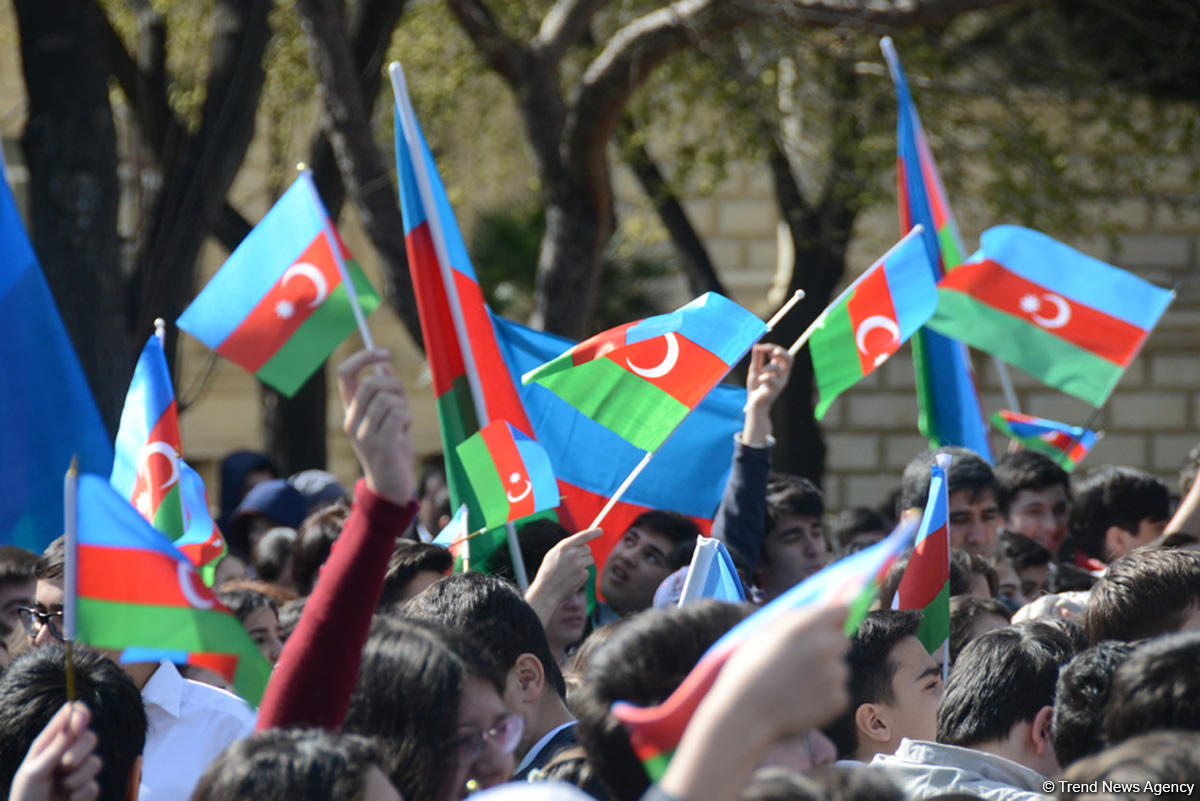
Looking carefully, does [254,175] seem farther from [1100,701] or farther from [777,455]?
[1100,701]

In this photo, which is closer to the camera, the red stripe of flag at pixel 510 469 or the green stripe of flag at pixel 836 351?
the red stripe of flag at pixel 510 469

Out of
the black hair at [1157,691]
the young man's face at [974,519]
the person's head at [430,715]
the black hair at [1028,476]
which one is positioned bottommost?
the black hair at [1028,476]

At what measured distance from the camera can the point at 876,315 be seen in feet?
17.1

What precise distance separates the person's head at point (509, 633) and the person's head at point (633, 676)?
0.88 meters

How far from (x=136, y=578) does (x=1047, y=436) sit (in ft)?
17.8

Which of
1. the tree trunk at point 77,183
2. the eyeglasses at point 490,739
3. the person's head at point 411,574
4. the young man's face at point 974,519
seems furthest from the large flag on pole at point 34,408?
the young man's face at point 974,519

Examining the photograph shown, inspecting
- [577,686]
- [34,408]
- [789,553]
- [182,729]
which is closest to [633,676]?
[577,686]

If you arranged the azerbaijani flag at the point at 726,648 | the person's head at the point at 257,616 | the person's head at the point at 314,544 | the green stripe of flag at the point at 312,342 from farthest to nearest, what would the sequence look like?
the person's head at the point at 314,544, the green stripe of flag at the point at 312,342, the person's head at the point at 257,616, the azerbaijani flag at the point at 726,648

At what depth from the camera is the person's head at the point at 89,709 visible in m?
2.52

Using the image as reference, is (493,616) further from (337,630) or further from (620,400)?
(620,400)

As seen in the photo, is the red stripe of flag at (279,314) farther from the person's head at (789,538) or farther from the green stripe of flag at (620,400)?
the person's head at (789,538)

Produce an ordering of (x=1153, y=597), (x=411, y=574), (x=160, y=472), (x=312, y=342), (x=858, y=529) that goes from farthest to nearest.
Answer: (x=858, y=529) → (x=160, y=472) → (x=312, y=342) → (x=411, y=574) → (x=1153, y=597)

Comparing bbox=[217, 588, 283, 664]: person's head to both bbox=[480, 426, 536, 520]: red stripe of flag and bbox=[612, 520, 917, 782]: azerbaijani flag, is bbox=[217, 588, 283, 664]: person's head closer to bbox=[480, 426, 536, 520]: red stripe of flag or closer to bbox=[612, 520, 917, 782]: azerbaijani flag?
bbox=[480, 426, 536, 520]: red stripe of flag

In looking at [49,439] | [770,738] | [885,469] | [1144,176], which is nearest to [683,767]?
[770,738]
